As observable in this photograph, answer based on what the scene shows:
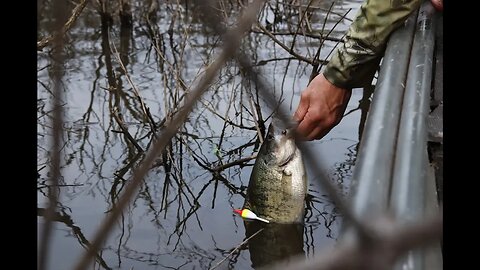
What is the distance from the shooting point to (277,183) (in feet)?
12.3

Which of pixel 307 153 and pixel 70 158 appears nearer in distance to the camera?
pixel 307 153

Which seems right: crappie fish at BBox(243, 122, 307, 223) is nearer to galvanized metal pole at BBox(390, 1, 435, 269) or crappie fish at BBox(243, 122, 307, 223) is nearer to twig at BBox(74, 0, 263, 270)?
galvanized metal pole at BBox(390, 1, 435, 269)

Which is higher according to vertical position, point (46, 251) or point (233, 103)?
point (233, 103)

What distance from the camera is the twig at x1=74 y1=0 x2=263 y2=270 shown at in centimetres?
44

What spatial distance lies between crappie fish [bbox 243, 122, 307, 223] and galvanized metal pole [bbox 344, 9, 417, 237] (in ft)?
6.39

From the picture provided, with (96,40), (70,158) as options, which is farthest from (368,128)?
(96,40)

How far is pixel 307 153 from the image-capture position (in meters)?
0.51

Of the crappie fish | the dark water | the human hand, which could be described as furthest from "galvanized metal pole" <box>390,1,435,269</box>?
the crappie fish

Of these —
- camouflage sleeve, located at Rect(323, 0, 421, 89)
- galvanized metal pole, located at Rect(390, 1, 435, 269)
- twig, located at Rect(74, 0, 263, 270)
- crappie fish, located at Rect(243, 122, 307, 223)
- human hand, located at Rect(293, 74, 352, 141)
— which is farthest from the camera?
crappie fish, located at Rect(243, 122, 307, 223)
